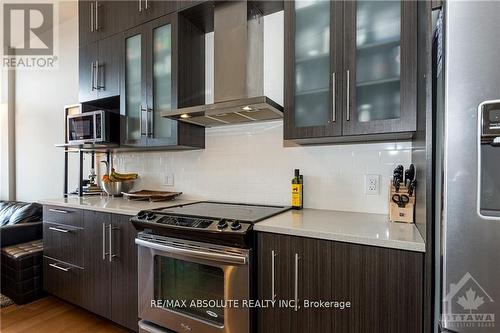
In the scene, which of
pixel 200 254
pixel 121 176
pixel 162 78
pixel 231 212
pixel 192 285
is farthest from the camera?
pixel 121 176

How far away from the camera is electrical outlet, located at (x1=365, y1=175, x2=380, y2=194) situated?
5.47ft

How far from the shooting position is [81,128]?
2506 mm

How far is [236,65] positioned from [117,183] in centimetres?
160

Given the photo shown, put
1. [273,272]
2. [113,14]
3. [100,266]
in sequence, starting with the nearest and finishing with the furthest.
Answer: [273,272] → [100,266] → [113,14]

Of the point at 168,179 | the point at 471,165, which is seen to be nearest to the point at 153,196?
the point at 168,179

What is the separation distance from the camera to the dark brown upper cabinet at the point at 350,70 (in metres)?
1.32

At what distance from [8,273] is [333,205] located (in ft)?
9.67

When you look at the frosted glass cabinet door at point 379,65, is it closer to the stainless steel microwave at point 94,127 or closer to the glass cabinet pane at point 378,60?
the glass cabinet pane at point 378,60

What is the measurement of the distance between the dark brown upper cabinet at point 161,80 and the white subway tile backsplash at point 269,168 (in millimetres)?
265

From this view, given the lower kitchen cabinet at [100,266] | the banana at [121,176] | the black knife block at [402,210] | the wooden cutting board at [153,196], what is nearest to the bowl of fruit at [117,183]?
the banana at [121,176]

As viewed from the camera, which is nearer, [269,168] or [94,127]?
[269,168]

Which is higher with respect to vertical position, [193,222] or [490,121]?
[490,121]

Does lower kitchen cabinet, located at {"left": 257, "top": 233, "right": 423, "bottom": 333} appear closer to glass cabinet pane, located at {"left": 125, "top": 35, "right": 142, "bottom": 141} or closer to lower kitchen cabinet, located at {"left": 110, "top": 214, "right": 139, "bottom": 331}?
lower kitchen cabinet, located at {"left": 110, "top": 214, "right": 139, "bottom": 331}

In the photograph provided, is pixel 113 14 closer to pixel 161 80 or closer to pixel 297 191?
pixel 161 80
